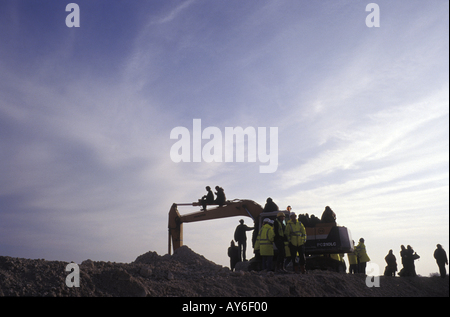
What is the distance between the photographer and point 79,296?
6.78m

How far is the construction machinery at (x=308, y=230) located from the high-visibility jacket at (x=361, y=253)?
6.25 feet

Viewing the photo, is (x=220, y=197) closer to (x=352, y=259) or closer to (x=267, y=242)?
(x=267, y=242)

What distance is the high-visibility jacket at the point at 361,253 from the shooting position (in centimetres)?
1645

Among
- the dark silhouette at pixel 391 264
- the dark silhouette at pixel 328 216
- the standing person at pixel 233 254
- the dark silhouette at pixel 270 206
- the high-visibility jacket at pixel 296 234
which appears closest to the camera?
the high-visibility jacket at pixel 296 234

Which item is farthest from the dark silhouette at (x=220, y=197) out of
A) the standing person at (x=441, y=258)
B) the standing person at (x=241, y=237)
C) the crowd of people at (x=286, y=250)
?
the standing person at (x=441, y=258)

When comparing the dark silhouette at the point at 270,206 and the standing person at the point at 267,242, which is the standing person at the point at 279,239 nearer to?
the standing person at the point at 267,242

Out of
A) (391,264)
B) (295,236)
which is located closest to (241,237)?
(295,236)

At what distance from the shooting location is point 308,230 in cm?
1484

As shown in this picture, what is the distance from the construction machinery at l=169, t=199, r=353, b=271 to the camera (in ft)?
47.4

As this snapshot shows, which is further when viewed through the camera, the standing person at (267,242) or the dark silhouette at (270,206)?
the dark silhouette at (270,206)

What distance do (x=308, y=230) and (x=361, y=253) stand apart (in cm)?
348

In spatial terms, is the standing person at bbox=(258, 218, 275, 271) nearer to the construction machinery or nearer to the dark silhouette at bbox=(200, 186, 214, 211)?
the construction machinery

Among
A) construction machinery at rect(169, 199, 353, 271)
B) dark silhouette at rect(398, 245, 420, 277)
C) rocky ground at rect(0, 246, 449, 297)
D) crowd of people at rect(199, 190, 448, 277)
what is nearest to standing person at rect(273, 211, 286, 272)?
crowd of people at rect(199, 190, 448, 277)
